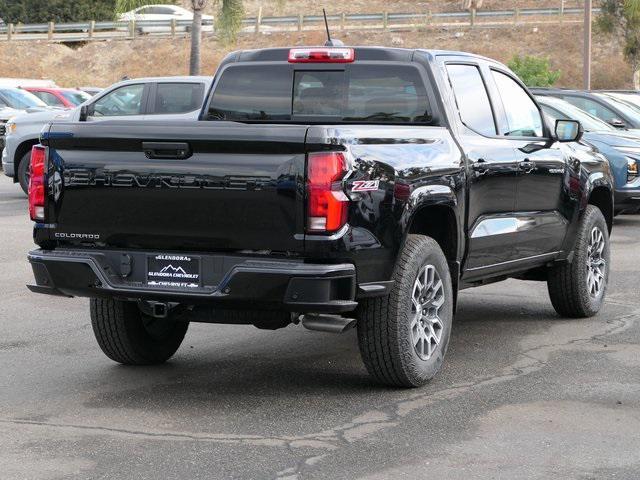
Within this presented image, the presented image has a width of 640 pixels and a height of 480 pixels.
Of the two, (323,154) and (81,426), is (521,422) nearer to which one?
(323,154)

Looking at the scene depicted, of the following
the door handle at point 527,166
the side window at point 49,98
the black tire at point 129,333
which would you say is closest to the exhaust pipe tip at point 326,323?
the black tire at point 129,333

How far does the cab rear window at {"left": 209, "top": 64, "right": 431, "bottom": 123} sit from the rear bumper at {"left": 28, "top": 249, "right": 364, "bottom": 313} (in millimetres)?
1584

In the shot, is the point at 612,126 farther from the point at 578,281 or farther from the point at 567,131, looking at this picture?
the point at 567,131

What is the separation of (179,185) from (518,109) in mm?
3185

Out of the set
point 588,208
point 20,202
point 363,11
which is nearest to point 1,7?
point 363,11

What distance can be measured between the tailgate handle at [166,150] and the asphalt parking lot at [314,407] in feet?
4.35

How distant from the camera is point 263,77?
314 inches

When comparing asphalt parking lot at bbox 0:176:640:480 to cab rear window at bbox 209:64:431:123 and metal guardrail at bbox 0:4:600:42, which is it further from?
metal guardrail at bbox 0:4:600:42

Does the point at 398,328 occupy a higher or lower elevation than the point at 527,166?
lower

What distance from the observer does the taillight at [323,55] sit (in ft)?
24.8

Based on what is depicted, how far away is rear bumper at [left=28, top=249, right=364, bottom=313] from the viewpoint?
608 centimetres

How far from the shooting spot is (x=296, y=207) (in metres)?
6.09

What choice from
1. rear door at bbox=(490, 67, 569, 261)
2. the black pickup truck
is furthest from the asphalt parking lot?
rear door at bbox=(490, 67, 569, 261)

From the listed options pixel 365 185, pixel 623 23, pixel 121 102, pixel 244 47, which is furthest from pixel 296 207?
pixel 244 47
